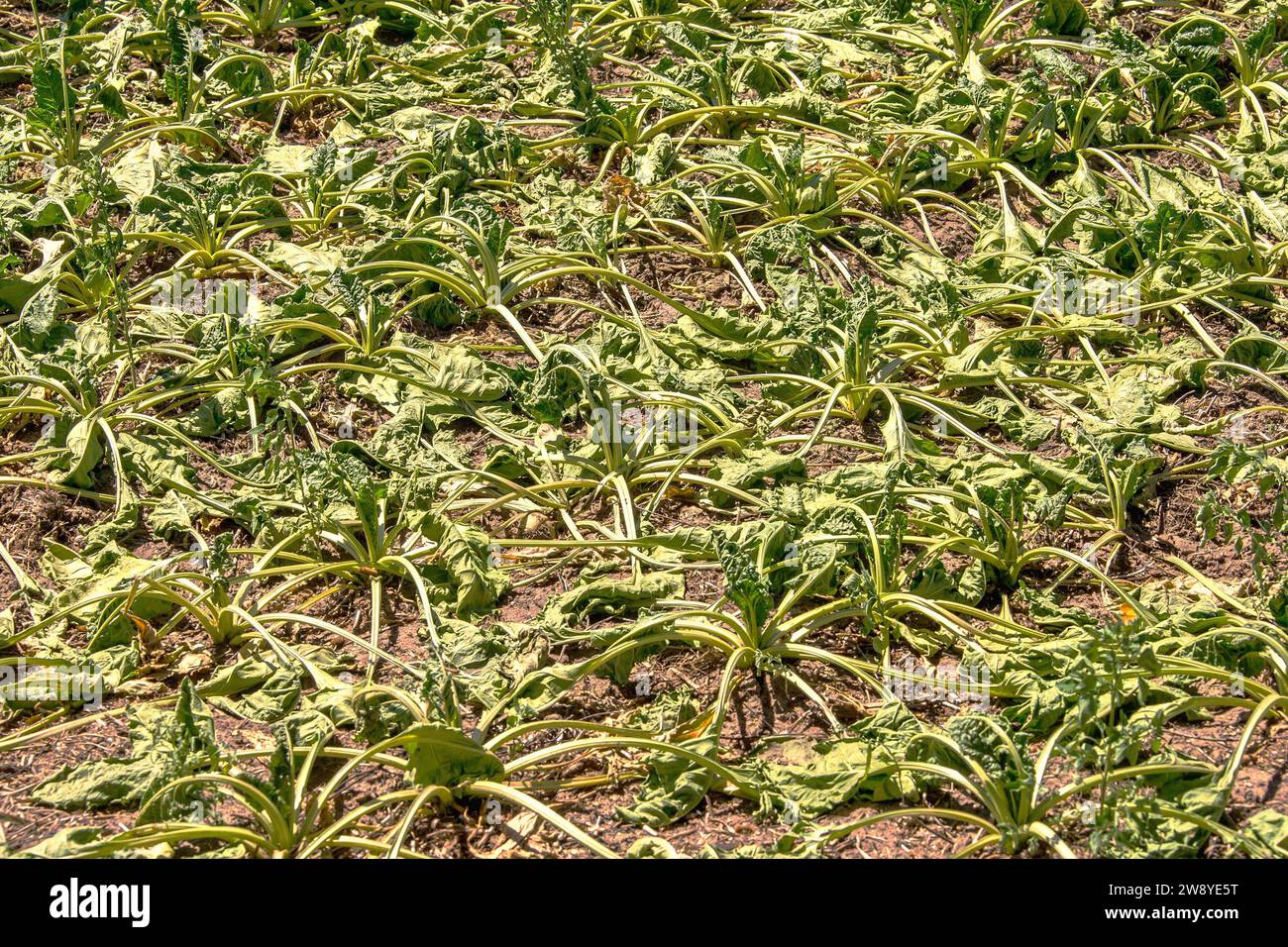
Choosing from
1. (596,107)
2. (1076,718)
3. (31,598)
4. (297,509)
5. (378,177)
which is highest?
(596,107)

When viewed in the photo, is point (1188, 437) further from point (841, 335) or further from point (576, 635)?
point (576, 635)

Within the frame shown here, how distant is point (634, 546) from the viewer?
10.7 feet

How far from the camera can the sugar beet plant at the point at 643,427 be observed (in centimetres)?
268

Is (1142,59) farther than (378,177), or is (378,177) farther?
(1142,59)

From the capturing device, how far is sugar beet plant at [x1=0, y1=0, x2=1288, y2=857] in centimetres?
268

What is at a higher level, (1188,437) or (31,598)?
(1188,437)

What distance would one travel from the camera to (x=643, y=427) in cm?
355

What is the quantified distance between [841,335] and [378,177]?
1.62 meters

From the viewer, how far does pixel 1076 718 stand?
2.67 meters

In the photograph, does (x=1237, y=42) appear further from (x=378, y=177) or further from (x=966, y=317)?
(x=378, y=177)

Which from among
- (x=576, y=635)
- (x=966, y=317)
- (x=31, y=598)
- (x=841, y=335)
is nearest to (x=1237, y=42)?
(x=966, y=317)
